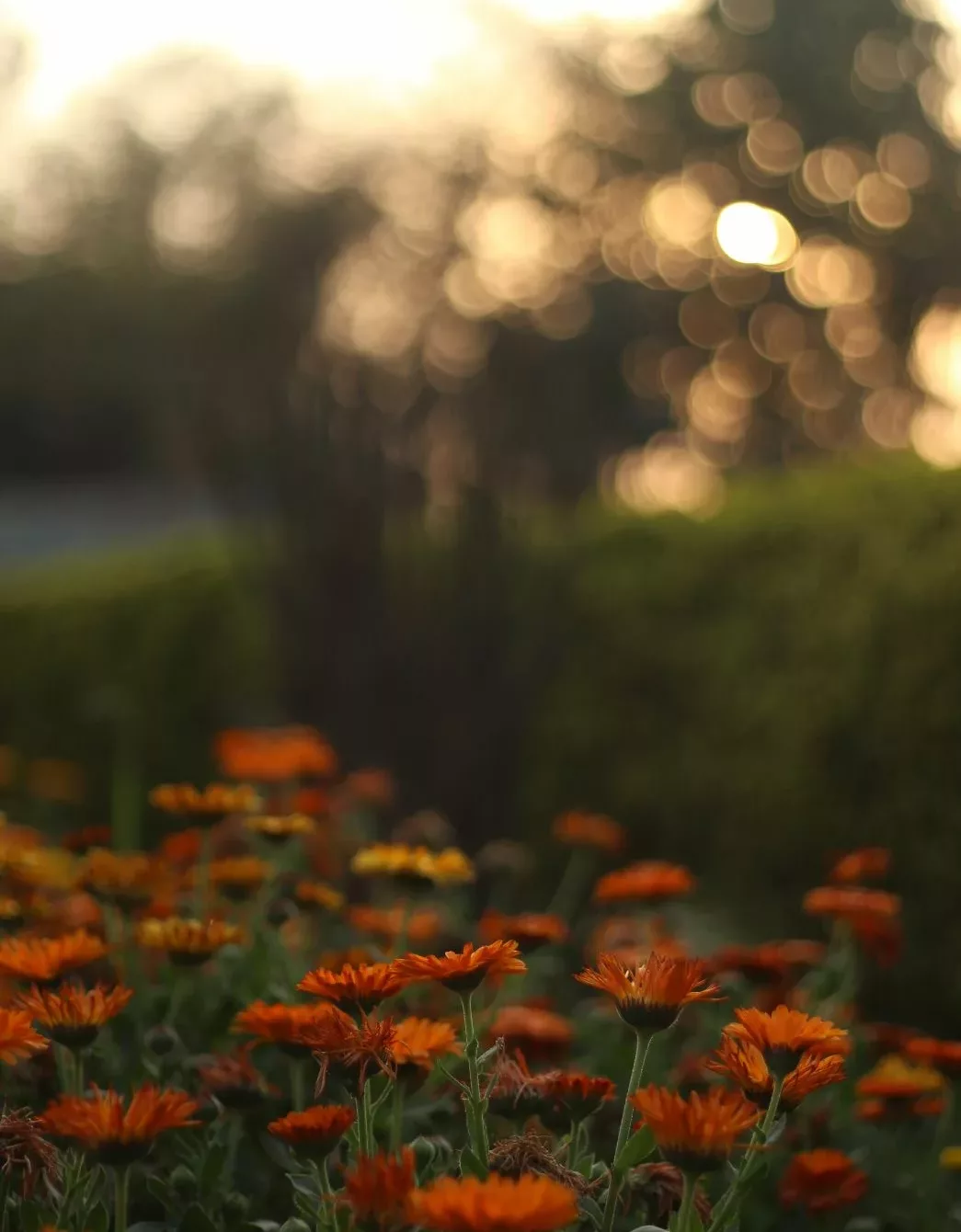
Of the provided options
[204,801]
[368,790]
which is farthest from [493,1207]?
[368,790]

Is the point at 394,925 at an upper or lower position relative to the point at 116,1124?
lower

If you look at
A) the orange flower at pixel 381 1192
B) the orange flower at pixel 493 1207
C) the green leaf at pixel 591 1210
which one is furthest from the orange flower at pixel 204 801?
the orange flower at pixel 493 1207

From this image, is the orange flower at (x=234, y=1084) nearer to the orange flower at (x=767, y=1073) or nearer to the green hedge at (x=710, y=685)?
the orange flower at (x=767, y=1073)

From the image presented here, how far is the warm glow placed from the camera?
17.4m

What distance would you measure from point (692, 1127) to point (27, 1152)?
586mm

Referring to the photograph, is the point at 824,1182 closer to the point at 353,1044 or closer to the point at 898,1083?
the point at 898,1083

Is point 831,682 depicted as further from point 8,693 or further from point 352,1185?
point 8,693

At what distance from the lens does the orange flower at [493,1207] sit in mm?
864

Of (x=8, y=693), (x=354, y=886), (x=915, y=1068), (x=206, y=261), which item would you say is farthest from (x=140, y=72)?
(x=915, y=1068)

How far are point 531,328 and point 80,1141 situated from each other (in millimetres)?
14362

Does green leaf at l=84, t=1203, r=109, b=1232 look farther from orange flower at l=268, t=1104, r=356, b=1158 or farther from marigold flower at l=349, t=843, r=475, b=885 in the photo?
marigold flower at l=349, t=843, r=475, b=885

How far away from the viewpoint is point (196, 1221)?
4.54 ft

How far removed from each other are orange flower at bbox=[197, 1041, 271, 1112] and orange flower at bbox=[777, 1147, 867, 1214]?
2.02 ft

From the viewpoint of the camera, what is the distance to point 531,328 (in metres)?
15.1
